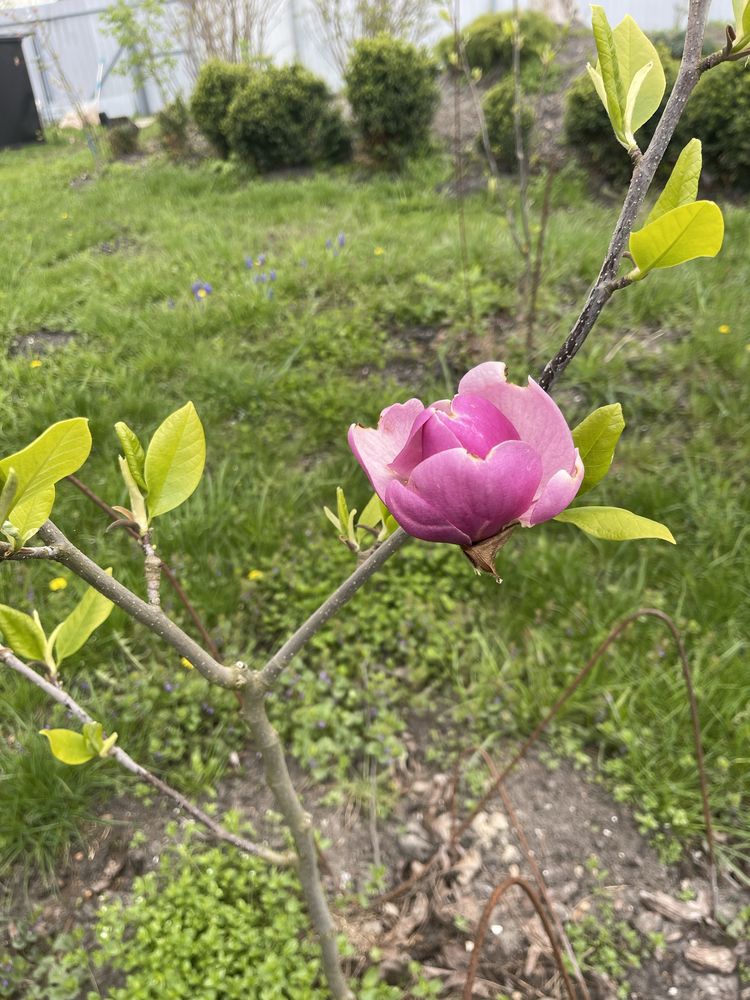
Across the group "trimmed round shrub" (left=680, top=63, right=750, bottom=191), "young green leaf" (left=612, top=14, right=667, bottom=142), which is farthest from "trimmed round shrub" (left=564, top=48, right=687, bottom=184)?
"young green leaf" (left=612, top=14, right=667, bottom=142)

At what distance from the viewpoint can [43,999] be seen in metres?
1.40

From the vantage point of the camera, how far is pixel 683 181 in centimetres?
51

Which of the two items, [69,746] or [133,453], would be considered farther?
[69,746]

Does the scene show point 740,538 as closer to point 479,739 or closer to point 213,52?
point 479,739

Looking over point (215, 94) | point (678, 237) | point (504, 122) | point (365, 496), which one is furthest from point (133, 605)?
point (215, 94)

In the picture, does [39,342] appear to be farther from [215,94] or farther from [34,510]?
[215,94]

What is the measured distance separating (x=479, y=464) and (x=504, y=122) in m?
5.47

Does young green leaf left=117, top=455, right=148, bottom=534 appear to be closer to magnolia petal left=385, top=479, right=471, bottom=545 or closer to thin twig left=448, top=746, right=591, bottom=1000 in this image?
magnolia petal left=385, top=479, right=471, bottom=545

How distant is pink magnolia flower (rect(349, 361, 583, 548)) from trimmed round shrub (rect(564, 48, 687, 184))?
4939 millimetres

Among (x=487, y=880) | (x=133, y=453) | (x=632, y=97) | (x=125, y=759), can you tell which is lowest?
(x=487, y=880)

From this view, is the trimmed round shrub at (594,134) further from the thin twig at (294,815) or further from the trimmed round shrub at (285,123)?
the thin twig at (294,815)

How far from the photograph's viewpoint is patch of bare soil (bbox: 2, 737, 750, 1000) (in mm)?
1473

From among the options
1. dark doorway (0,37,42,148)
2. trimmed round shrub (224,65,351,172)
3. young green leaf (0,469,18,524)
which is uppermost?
dark doorway (0,37,42,148)

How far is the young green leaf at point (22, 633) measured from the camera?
780 millimetres
